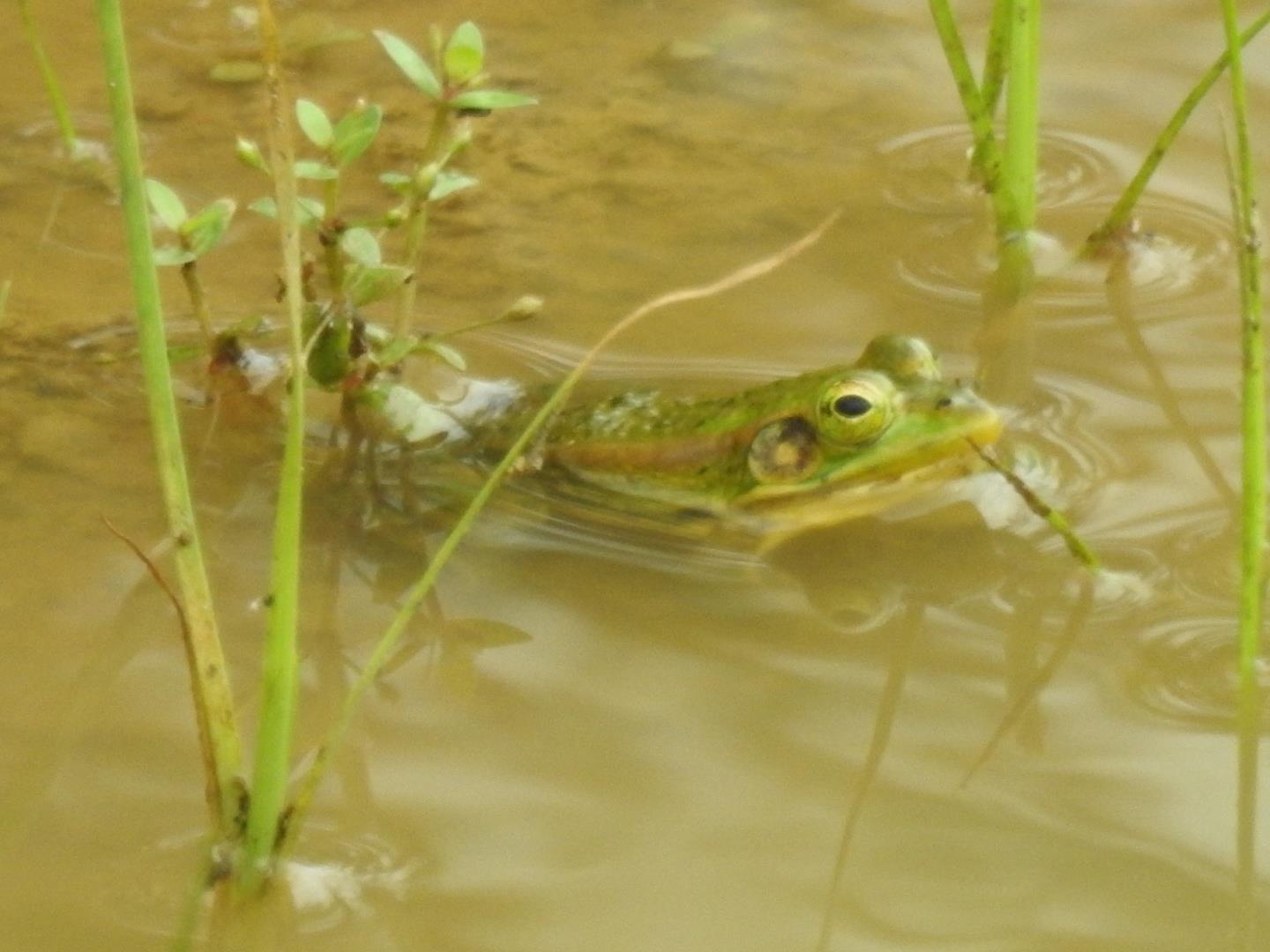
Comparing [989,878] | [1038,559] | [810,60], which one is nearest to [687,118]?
[810,60]

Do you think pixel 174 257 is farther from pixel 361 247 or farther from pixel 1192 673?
pixel 1192 673

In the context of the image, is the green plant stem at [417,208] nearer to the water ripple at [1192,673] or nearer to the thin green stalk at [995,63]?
the thin green stalk at [995,63]

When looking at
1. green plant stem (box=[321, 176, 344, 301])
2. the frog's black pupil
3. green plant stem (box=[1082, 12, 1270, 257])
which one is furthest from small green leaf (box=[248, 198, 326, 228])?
green plant stem (box=[1082, 12, 1270, 257])

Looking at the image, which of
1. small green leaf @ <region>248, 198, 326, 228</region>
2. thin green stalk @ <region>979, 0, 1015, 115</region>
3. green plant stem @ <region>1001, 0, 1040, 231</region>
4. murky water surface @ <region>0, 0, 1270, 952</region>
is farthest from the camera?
thin green stalk @ <region>979, 0, 1015, 115</region>

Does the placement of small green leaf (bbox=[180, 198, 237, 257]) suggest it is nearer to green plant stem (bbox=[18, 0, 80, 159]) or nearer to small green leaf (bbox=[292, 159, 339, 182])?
small green leaf (bbox=[292, 159, 339, 182])

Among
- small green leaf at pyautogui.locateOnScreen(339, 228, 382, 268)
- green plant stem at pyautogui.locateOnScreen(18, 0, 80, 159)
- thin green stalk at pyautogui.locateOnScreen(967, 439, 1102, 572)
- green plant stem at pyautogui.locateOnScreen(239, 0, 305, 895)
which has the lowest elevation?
green plant stem at pyautogui.locateOnScreen(239, 0, 305, 895)

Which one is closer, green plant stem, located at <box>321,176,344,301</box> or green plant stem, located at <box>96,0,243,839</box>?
green plant stem, located at <box>96,0,243,839</box>

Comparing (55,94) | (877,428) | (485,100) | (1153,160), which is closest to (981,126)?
(1153,160)
